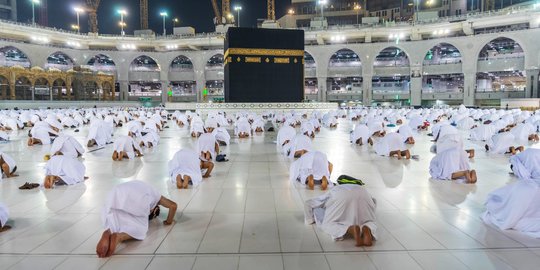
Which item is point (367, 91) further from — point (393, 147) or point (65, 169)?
point (65, 169)

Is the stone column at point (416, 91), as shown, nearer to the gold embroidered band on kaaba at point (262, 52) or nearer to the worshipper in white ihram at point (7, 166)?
the gold embroidered band on kaaba at point (262, 52)

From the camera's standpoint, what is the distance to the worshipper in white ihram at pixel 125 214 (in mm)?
2809

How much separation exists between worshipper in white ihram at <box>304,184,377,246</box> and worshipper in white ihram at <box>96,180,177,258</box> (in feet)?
5.13

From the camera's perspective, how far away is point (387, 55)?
123 ft

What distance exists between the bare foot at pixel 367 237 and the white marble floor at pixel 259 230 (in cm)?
6

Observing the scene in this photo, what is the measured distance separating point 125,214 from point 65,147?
15.9ft

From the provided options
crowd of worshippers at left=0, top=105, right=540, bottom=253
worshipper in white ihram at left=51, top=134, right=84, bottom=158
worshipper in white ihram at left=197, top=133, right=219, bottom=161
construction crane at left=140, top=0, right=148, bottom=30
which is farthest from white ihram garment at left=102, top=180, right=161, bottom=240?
construction crane at left=140, top=0, right=148, bottom=30

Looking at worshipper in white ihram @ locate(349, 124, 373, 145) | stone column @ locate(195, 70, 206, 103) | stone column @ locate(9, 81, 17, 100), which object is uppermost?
stone column @ locate(195, 70, 206, 103)

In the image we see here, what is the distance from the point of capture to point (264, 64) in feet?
72.3

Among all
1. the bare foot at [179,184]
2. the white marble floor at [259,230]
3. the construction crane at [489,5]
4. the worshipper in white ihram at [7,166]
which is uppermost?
the construction crane at [489,5]

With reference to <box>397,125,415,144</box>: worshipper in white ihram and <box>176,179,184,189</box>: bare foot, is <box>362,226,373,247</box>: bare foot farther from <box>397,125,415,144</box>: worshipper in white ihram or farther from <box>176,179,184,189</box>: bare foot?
<box>397,125,415,144</box>: worshipper in white ihram

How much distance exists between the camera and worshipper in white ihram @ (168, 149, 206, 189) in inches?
196

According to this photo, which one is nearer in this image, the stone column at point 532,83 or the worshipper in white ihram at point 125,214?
the worshipper in white ihram at point 125,214

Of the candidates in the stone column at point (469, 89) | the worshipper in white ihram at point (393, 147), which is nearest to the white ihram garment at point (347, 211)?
the worshipper in white ihram at point (393, 147)
